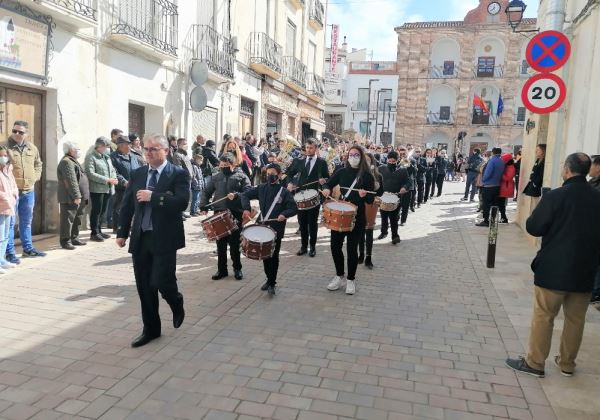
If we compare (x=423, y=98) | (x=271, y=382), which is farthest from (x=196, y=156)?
(x=423, y=98)

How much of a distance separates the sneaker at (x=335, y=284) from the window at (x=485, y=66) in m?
44.5

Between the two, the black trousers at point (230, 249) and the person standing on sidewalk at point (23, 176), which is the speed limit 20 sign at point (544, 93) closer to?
the black trousers at point (230, 249)

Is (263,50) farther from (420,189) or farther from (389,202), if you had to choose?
(389,202)

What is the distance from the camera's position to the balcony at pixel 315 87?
24969 mm

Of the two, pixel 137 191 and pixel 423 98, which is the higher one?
pixel 423 98

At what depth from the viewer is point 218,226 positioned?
6.36m

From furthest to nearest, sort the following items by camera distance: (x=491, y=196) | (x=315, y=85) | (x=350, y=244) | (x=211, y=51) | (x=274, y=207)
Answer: (x=315, y=85), (x=211, y=51), (x=491, y=196), (x=350, y=244), (x=274, y=207)

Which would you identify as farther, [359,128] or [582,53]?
[359,128]

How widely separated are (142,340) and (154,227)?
3.59 ft

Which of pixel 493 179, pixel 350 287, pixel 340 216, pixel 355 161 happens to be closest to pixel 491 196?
pixel 493 179

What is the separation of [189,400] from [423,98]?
152 feet

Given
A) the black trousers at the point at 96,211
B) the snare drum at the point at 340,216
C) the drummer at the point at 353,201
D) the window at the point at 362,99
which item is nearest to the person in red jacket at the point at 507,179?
the drummer at the point at 353,201

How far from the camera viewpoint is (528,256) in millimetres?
9359

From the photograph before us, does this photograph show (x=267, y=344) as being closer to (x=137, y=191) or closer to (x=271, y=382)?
(x=271, y=382)
